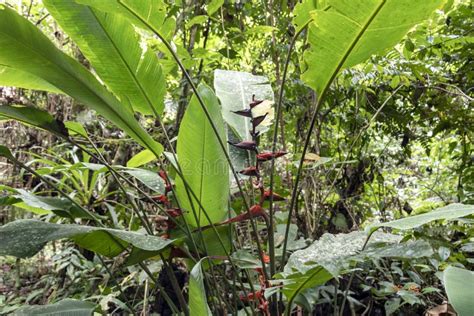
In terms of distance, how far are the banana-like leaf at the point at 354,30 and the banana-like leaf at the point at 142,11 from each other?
0.35 meters

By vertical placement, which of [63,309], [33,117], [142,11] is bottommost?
[63,309]

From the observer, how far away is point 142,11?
0.87 m

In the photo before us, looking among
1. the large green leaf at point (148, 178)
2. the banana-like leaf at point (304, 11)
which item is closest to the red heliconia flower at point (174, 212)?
the large green leaf at point (148, 178)

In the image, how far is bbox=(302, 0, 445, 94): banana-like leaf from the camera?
2.33ft

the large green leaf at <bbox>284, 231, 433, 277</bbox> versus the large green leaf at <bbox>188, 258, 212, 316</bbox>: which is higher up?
the large green leaf at <bbox>284, 231, 433, 277</bbox>

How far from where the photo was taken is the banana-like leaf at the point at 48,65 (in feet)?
2.34

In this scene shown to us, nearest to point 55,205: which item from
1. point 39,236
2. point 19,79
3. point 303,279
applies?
point 39,236

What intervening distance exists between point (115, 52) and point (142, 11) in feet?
0.50

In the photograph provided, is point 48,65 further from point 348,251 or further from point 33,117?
point 348,251

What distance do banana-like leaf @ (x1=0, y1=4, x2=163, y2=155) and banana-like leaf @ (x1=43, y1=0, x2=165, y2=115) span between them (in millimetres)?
133

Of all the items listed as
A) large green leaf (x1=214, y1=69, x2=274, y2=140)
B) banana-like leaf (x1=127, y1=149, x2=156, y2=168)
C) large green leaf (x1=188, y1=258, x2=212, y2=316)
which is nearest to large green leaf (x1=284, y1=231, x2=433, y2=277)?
large green leaf (x1=188, y1=258, x2=212, y2=316)

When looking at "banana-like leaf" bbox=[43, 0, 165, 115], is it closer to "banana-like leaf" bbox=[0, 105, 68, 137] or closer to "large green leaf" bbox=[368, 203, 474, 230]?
"banana-like leaf" bbox=[0, 105, 68, 137]

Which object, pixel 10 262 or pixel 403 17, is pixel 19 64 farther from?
pixel 10 262

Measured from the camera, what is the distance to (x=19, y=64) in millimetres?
758
